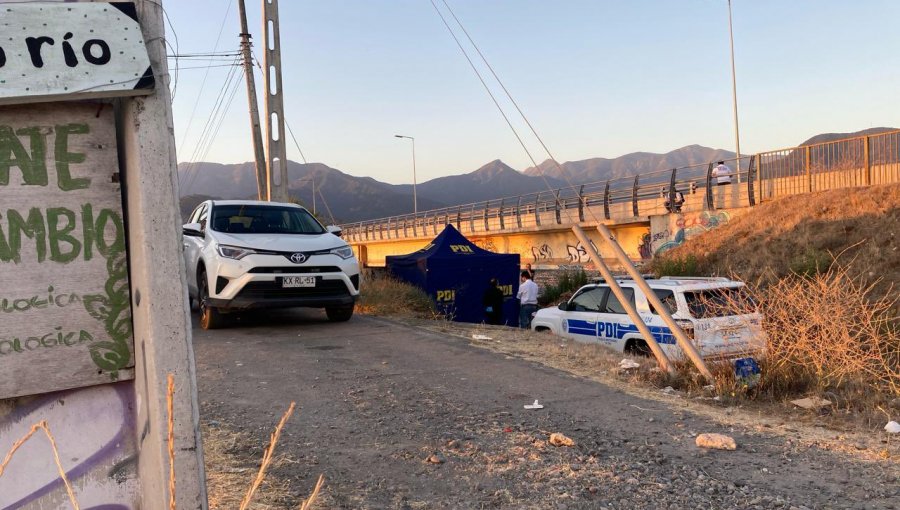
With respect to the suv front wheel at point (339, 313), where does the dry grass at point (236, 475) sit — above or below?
below

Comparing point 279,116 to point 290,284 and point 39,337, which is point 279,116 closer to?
point 290,284

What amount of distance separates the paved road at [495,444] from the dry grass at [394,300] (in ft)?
17.9

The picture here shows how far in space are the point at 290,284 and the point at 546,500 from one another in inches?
225

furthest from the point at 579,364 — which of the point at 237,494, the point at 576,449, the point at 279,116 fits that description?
the point at 279,116

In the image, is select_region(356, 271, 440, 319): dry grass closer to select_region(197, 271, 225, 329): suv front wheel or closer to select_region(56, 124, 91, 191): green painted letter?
select_region(197, 271, 225, 329): suv front wheel

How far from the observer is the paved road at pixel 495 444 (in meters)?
3.44

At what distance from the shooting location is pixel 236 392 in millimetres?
5730

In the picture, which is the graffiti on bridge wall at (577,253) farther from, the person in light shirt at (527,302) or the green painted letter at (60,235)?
the green painted letter at (60,235)

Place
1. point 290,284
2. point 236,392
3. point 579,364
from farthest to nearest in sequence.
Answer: point 290,284, point 579,364, point 236,392

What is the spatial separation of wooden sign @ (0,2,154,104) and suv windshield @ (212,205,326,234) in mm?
6611

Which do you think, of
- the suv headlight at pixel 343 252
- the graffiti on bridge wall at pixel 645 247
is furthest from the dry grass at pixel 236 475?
the graffiti on bridge wall at pixel 645 247

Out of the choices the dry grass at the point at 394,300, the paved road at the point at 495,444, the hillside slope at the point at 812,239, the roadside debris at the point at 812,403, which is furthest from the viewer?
the hillside slope at the point at 812,239

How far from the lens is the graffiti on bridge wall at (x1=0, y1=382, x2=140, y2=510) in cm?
263

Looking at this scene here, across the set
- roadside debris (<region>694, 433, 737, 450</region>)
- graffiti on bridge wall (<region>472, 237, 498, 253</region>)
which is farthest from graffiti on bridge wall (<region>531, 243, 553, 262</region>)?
roadside debris (<region>694, 433, 737, 450</region>)
